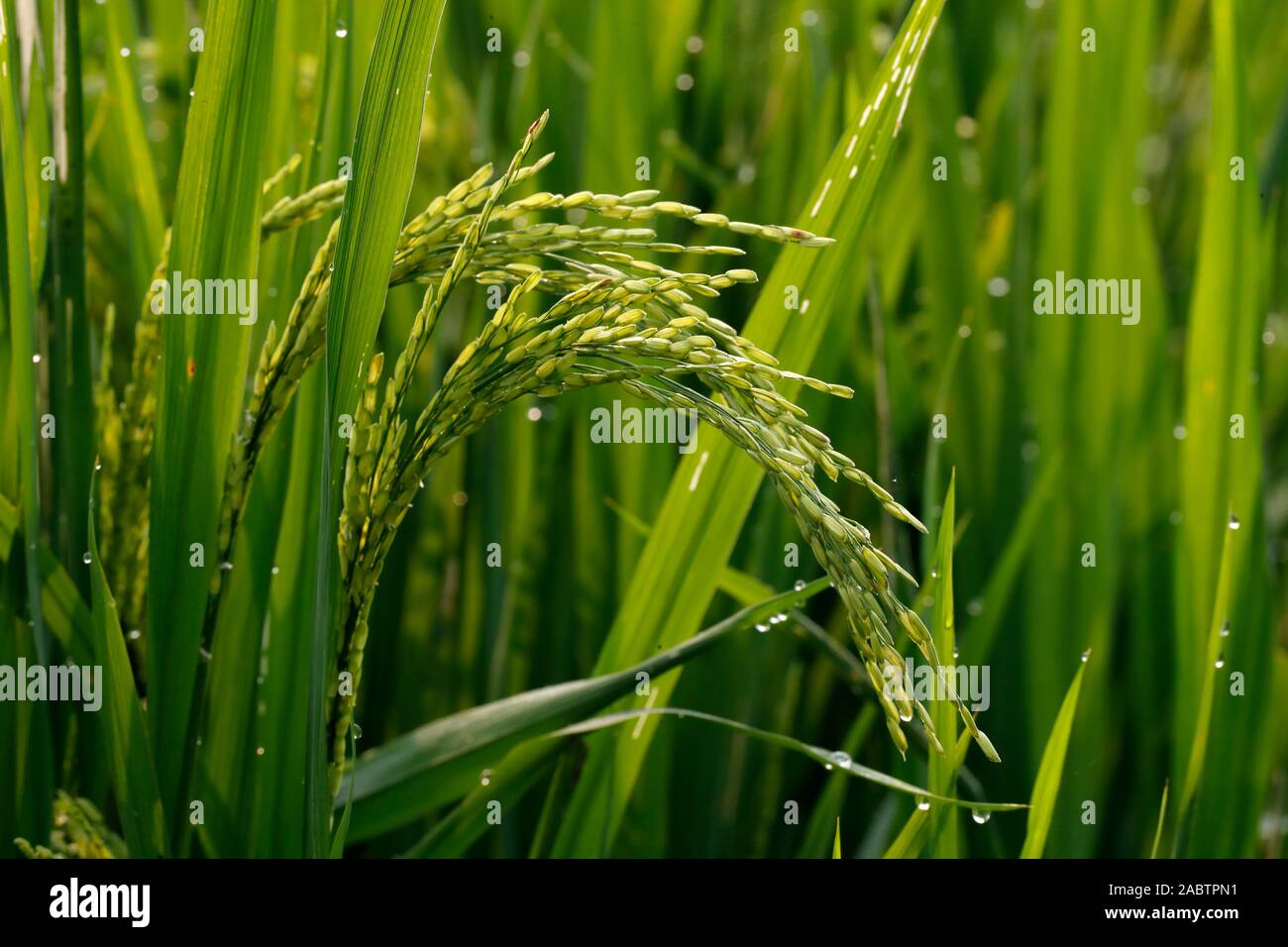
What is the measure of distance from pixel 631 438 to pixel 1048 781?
37 centimetres

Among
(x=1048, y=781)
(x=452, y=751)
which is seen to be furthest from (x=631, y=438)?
(x=1048, y=781)

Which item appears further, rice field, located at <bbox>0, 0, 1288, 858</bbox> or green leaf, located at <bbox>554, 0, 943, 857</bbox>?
green leaf, located at <bbox>554, 0, 943, 857</bbox>

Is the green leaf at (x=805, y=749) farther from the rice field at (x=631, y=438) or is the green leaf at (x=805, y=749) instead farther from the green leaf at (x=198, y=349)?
the green leaf at (x=198, y=349)

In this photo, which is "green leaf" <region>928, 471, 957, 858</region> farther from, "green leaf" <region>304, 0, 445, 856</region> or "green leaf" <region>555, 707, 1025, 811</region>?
"green leaf" <region>304, 0, 445, 856</region>

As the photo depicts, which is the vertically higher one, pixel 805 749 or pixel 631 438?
pixel 631 438

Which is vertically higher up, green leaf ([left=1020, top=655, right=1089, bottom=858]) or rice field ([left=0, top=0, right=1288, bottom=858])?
rice field ([left=0, top=0, right=1288, bottom=858])

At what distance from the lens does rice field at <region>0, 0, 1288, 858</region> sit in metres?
0.47

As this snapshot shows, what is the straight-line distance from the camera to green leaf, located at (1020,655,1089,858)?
0.58m

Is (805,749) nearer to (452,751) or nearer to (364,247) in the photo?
(452,751)

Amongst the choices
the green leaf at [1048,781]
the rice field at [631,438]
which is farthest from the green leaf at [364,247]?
the green leaf at [1048,781]

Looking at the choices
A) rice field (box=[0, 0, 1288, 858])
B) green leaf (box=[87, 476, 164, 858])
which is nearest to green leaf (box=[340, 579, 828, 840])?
rice field (box=[0, 0, 1288, 858])

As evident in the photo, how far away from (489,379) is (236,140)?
23 centimetres

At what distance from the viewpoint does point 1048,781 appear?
597 mm
